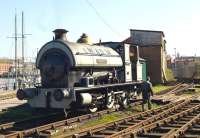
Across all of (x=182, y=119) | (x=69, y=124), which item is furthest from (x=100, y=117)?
(x=182, y=119)

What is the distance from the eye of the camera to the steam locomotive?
1449 centimetres

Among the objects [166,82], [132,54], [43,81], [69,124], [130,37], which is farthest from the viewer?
[130,37]

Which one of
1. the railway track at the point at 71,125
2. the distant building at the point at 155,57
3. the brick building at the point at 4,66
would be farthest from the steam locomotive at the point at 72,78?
the brick building at the point at 4,66

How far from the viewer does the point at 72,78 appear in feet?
50.4

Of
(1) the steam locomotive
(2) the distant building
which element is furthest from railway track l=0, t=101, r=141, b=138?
(2) the distant building

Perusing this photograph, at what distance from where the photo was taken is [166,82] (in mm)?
37656

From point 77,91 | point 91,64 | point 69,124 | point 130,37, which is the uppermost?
point 130,37

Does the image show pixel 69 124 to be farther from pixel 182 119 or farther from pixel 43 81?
pixel 182 119

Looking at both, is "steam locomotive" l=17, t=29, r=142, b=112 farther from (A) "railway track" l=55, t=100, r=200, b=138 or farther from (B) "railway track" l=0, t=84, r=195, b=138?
(A) "railway track" l=55, t=100, r=200, b=138

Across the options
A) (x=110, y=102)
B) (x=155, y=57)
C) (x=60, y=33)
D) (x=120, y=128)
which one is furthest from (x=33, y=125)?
(x=155, y=57)

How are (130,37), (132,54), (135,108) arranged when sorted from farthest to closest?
(130,37) → (132,54) → (135,108)

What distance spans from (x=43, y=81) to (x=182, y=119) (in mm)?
5834

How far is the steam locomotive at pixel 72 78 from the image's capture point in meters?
14.5

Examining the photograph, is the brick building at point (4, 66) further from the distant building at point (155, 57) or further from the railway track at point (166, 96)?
the railway track at point (166, 96)
